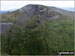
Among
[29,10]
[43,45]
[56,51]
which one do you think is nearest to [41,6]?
[29,10]

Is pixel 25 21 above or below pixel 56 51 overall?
above

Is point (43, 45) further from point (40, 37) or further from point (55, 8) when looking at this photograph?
point (55, 8)

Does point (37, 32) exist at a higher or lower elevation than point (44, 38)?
higher

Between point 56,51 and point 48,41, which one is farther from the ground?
point 48,41

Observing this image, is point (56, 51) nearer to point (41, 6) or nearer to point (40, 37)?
point (40, 37)

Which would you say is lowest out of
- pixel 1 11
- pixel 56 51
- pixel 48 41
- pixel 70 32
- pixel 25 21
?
pixel 56 51

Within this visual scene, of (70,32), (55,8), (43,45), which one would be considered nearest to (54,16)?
(55,8)
